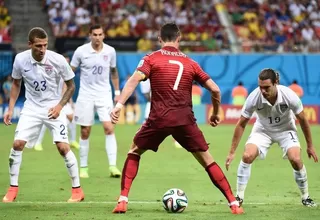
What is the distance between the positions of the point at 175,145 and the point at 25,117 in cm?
A: 1023

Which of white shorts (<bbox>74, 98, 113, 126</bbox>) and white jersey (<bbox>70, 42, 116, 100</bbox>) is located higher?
white jersey (<bbox>70, 42, 116, 100</bbox>)

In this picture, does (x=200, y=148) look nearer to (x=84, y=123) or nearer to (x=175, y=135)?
(x=175, y=135)

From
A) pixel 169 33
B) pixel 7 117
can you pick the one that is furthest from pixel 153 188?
pixel 169 33

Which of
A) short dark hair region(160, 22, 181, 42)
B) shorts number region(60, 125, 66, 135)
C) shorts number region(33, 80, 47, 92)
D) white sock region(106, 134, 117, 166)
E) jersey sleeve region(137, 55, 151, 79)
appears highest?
short dark hair region(160, 22, 181, 42)

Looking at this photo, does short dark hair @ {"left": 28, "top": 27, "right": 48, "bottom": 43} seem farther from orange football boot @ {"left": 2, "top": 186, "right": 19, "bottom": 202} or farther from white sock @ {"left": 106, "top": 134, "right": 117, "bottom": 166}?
white sock @ {"left": 106, "top": 134, "right": 117, "bottom": 166}

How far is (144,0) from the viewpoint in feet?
119

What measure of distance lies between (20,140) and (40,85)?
2.63ft

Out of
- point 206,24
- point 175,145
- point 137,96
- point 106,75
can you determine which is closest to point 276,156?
point 175,145

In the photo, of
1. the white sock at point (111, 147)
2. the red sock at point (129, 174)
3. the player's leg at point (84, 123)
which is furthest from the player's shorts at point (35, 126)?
the white sock at point (111, 147)

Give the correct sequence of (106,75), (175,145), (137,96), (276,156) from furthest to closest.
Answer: (137,96) → (175,145) → (276,156) → (106,75)

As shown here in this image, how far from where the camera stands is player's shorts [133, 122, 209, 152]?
10.0 meters

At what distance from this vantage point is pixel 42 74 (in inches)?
443

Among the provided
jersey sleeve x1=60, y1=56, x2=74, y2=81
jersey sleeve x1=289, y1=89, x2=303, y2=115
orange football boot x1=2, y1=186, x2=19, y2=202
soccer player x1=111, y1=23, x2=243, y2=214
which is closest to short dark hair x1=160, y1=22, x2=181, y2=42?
soccer player x1=111, y1=23, x2=243, y2=214

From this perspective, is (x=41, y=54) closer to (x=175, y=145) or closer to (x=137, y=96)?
(x=175, y=145)
